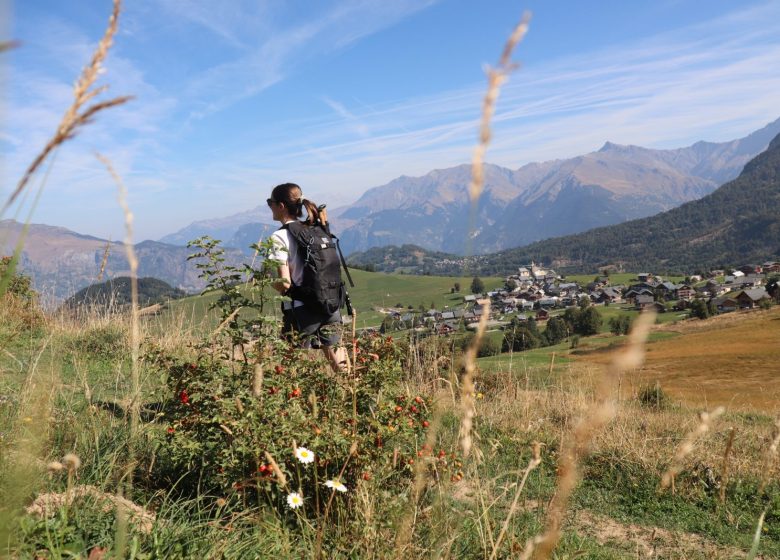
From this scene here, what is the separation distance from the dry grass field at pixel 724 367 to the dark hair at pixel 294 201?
793cm

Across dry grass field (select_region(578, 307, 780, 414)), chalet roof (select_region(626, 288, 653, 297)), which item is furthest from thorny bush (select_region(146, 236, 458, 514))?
chalet roof (select_region(626, 288, 653, 297))

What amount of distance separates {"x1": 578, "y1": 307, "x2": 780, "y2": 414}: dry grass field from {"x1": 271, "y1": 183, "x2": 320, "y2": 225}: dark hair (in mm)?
7928

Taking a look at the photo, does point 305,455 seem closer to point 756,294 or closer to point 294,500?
point 294,500

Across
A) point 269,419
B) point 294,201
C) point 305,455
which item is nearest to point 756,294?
point 294,201

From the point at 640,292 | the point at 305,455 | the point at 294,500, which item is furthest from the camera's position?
the point at 640,292

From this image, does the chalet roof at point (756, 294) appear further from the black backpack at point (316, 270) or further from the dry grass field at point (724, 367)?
the black backpack at point (316, 270)

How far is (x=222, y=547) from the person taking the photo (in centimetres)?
239

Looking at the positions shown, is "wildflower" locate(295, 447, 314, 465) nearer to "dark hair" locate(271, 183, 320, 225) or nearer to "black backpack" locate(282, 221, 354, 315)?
"black backpack" locate(282, 221, 354, 315)

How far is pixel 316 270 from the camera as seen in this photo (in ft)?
17.8

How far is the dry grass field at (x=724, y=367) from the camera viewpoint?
14438mm

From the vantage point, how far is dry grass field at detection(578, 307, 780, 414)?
14.4 m

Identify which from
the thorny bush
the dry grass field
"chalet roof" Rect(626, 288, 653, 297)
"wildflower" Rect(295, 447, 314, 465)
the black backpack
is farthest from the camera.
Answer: "chalet roof" Rect(626, 288, 653, 297)

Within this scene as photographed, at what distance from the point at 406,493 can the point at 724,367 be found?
2378 centimetres

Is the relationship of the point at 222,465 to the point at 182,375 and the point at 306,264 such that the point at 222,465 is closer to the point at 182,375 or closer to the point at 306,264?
the point at 182,375
